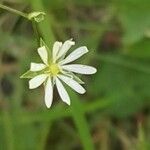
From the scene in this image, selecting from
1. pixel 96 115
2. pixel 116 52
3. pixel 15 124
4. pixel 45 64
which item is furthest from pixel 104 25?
pixel 45 64

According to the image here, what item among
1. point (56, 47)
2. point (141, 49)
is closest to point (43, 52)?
point (56, 47)

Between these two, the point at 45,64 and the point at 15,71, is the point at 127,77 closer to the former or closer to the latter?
the point at 15,71

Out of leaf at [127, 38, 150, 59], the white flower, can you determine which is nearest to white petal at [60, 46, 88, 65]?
A: the white flower

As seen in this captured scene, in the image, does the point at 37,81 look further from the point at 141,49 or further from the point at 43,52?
the point at 141,49

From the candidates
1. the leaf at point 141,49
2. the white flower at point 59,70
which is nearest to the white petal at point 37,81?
the white flower at point 59,70

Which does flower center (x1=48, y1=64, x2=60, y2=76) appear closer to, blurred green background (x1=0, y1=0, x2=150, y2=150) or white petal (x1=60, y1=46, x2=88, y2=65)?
white petal (x1=60, y1=46, x2=88, y2=65)
